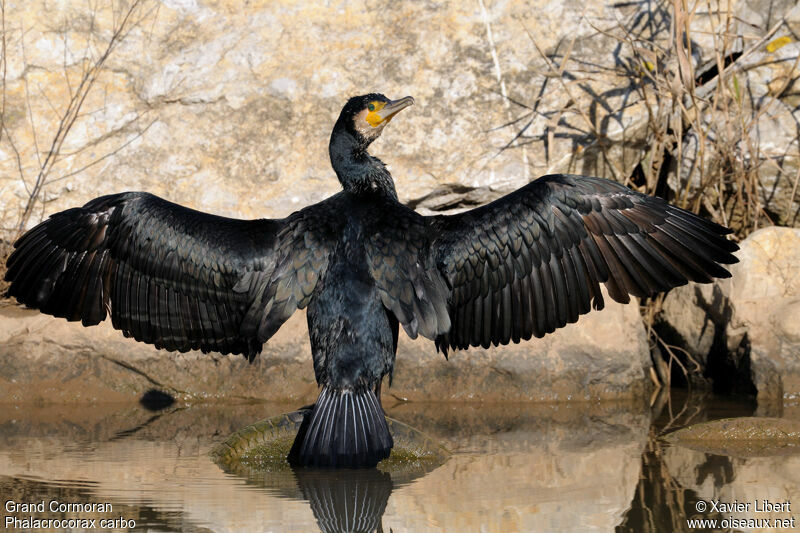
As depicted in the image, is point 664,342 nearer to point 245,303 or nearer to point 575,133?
point 575,133

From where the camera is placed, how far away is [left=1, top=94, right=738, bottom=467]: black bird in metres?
5.16

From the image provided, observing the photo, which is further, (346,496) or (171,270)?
(171,270)

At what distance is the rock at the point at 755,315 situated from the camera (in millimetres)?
6863

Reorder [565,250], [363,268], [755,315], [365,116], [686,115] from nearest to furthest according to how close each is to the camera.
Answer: [363,268]
[565,250]
[365,116]
[755,315]
[686,115]

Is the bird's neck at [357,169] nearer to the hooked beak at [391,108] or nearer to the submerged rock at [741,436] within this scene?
the hooked beak at [391,108]

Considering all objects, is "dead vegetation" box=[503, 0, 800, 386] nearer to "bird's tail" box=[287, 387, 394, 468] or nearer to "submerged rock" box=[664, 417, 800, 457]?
"submerged rock" box=[664, 417, 800, 457]

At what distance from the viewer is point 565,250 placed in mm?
5383

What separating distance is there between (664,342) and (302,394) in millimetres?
2746

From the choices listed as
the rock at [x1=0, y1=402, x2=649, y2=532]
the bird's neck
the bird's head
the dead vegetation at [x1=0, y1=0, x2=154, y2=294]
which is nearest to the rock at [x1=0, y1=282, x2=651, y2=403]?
the rock at [x1=0, y1=402, x2=649, y2=532]

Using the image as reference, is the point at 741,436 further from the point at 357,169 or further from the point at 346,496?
the point at 357,169

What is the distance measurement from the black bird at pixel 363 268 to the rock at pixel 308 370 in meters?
1.30

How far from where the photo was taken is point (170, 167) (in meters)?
→ 8.27

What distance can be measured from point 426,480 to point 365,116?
6.83ft

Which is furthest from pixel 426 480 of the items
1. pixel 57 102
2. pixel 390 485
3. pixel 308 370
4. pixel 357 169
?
pixel 57 102
